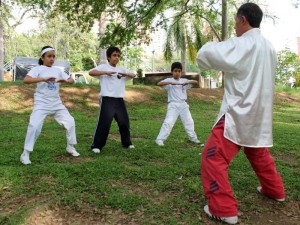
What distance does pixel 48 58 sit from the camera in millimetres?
5426

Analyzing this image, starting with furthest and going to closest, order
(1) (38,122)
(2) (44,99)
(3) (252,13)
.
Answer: (2) (44,99) < (1) (38,122) < (3) (252,13)

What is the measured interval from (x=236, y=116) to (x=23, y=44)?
52536 millimetres

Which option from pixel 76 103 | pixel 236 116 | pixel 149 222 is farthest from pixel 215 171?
pixel 76 103

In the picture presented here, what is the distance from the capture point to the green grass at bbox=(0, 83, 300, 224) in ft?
12.6

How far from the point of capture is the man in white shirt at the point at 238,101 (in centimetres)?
335

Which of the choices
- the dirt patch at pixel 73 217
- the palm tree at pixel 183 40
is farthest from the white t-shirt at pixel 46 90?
the palm tree at pixel 183 40

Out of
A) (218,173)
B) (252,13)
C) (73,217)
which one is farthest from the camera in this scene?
(73,217)

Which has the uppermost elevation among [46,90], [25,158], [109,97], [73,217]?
[46,90]

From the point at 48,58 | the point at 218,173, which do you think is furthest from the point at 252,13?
the point at 48,58

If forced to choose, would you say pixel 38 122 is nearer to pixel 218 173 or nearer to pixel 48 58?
pixel 48 58

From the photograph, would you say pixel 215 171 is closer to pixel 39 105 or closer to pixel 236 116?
pixel 236 116

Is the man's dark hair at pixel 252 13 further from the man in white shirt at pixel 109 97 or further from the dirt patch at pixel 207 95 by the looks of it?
the dirt patch at pixel 207 95

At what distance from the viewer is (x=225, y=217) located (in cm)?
340

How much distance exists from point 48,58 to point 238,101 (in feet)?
10.5
